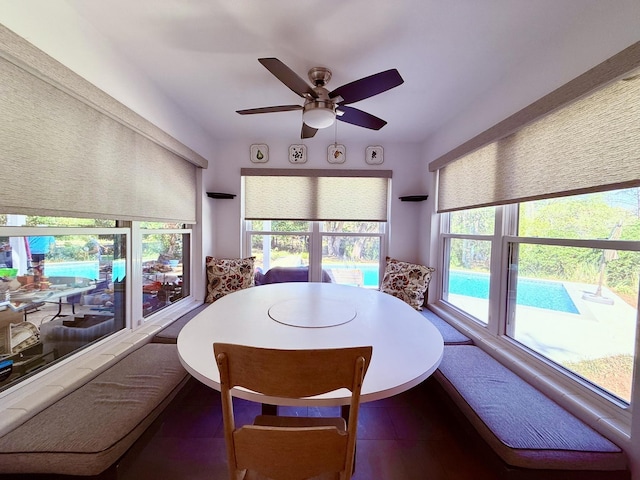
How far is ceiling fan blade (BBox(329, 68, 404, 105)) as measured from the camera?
125cm

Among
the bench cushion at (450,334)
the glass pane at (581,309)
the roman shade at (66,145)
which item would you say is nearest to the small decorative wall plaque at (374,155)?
the glass pane at (581,309)

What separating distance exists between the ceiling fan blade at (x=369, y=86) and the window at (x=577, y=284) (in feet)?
3.87

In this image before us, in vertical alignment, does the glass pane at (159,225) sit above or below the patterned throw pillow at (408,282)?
above

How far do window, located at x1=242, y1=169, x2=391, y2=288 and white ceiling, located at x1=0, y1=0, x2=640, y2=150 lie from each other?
1.13m

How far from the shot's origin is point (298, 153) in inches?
115

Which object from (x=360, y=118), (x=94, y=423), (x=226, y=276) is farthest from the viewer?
(x=226, y=276)

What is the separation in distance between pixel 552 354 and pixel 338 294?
135cm

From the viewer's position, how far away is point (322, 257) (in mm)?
3154

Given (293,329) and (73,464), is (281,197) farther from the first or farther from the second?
(73,464)

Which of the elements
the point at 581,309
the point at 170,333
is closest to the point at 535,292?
the point at 581,309

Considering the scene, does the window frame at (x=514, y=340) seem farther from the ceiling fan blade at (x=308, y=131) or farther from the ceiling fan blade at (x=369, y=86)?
Answer: the ceiling fan blade at (x=308, y=131)

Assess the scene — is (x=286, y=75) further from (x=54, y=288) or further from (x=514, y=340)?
(x=514, y=340)

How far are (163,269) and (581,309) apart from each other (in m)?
3.01

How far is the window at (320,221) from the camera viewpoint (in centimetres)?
304
